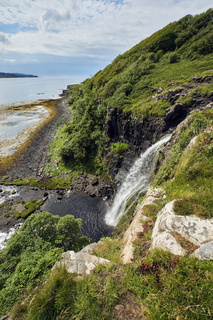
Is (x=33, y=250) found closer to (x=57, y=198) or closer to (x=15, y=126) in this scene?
(x=57, y=198)

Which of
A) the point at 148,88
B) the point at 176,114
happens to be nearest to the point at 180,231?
the point at 176,114

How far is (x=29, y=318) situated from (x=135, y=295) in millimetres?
3278

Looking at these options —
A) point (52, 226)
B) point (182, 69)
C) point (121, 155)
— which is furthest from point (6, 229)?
point (182, 69)

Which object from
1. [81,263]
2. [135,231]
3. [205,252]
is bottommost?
[81,263]

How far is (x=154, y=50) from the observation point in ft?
169

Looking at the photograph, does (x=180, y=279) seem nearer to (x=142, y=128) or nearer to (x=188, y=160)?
(x=188, y=160)

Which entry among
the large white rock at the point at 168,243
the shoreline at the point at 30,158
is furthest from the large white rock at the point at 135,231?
the shoreline at the point at 30,158

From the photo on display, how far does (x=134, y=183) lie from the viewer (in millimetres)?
23000

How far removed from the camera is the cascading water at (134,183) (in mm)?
20703

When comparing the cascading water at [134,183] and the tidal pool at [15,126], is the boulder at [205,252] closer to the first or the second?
the cascading water at [134,183]

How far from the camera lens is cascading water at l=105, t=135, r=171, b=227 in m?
20.7

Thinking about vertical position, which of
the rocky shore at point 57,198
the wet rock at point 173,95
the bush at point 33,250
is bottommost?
the rocky shore at point 57,198

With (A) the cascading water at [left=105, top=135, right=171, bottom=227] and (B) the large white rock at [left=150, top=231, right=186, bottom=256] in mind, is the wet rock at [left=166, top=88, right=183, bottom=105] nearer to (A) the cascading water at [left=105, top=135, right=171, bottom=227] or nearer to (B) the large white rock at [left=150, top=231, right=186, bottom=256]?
(A) the cascading water at [left=105, top=135, right=171, bottom=227]

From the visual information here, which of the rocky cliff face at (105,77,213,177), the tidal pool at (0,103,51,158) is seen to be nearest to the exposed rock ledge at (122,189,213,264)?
the rocky cliff face at (105,77,213,177)
